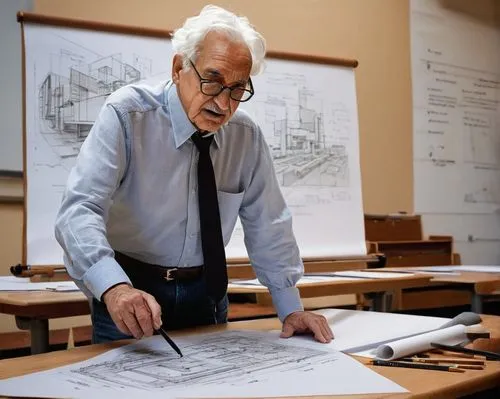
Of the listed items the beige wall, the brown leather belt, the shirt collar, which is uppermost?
the beige wall

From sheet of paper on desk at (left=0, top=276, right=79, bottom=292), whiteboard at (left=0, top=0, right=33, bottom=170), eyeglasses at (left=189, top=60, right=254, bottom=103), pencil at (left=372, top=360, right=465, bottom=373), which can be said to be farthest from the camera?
whiteboard at (left=0, top=0, right=33, bottom=170)

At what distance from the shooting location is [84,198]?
1109mm

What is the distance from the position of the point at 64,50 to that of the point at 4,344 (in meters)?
1.12

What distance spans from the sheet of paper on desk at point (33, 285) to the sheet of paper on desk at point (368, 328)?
0.77 meters

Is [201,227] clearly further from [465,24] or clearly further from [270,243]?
[465,24]

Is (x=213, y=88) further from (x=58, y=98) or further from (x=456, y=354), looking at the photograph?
(x=58, y=98)

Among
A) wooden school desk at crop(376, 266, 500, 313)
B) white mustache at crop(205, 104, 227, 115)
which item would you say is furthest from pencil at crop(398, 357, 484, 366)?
wooden school desk at crop(376, 266, 500, 313)

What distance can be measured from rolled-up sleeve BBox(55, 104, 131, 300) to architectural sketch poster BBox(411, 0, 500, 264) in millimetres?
3140

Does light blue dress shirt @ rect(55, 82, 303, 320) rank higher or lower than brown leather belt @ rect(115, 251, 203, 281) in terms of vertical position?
higher

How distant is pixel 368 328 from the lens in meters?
1.24

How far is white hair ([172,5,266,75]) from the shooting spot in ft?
4.09

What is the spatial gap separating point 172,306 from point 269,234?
0.86ft

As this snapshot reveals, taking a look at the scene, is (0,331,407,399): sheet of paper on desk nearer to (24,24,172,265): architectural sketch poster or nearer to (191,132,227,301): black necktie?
(191,132,227,301): black necktie

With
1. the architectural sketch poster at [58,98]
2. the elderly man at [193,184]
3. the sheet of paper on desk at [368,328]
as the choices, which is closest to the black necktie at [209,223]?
the elderly man at [193,184]
